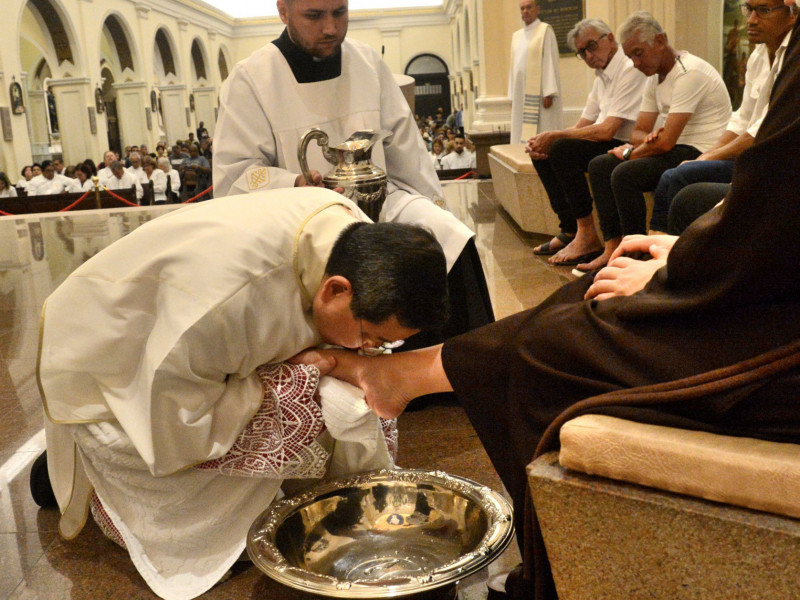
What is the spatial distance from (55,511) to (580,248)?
3.87 metres

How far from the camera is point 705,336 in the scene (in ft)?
5.12

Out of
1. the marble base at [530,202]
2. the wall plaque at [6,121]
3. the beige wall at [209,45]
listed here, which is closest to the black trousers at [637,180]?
the marble base at [530,202]

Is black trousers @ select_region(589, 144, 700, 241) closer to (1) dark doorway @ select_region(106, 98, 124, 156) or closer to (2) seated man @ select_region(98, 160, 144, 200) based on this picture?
(2) seated man @ select_region(98, 160, 144, 200)

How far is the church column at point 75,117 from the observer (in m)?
21.0

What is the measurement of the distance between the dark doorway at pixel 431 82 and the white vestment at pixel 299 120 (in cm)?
3441

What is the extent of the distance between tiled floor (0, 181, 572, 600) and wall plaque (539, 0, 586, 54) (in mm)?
5950

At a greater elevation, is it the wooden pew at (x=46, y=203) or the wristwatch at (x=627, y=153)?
the wristwatch at (x=627, y=153)

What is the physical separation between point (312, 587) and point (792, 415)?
989 millimetres

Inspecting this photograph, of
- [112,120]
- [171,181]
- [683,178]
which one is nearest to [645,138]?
[683,178]

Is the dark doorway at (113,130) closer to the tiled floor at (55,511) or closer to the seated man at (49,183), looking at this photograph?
the seated man at (49,183)

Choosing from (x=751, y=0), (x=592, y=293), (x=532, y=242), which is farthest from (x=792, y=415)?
(x=532, y=242)

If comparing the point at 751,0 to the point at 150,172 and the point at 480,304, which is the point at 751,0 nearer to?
the point at 480,304

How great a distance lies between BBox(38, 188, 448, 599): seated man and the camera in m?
2.08

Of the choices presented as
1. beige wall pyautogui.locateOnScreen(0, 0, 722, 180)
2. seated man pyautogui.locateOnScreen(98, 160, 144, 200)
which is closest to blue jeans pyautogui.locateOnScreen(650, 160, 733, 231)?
beige wall pyautogui.locateOnScreen(0, 0, 722, 180)
